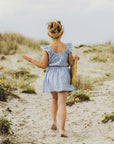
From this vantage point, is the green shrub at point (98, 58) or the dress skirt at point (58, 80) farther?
the green shrub at point (98, 58)

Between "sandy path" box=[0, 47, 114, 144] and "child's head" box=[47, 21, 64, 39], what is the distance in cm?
156

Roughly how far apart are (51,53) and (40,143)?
1341mm

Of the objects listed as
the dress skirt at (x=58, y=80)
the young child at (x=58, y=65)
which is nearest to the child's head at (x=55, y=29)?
the young child at (x=58, y=65)

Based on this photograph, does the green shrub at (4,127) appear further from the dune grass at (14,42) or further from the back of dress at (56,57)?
the dune grass at (14,42)

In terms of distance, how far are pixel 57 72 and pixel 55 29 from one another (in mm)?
659

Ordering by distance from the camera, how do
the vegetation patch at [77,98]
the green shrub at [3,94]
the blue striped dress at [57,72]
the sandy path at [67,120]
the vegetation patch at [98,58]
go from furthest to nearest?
the vegetation patch at [98,58] → the vegetation patch at [77,98] → the green shrub at [3,94] → the blue striped dress at [57,72] → the sandy path at [67,120]

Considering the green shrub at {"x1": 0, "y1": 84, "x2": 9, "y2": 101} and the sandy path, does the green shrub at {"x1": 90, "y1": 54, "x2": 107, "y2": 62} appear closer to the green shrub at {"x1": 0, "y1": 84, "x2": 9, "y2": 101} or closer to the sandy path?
the sandy path

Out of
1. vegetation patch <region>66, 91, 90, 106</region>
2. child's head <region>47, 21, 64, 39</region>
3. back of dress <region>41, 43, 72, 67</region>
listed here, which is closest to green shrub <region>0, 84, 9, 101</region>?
vegetation patch <region>66, 91, 90, 106</region>

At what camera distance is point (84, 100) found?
6453 mm

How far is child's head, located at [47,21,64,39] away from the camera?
4145mm

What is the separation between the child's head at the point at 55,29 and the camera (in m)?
4.14

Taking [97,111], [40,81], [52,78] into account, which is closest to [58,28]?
[52,78]

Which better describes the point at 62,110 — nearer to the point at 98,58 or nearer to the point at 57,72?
the point at 57,72

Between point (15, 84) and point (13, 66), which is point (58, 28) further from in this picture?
point (13, 66)
